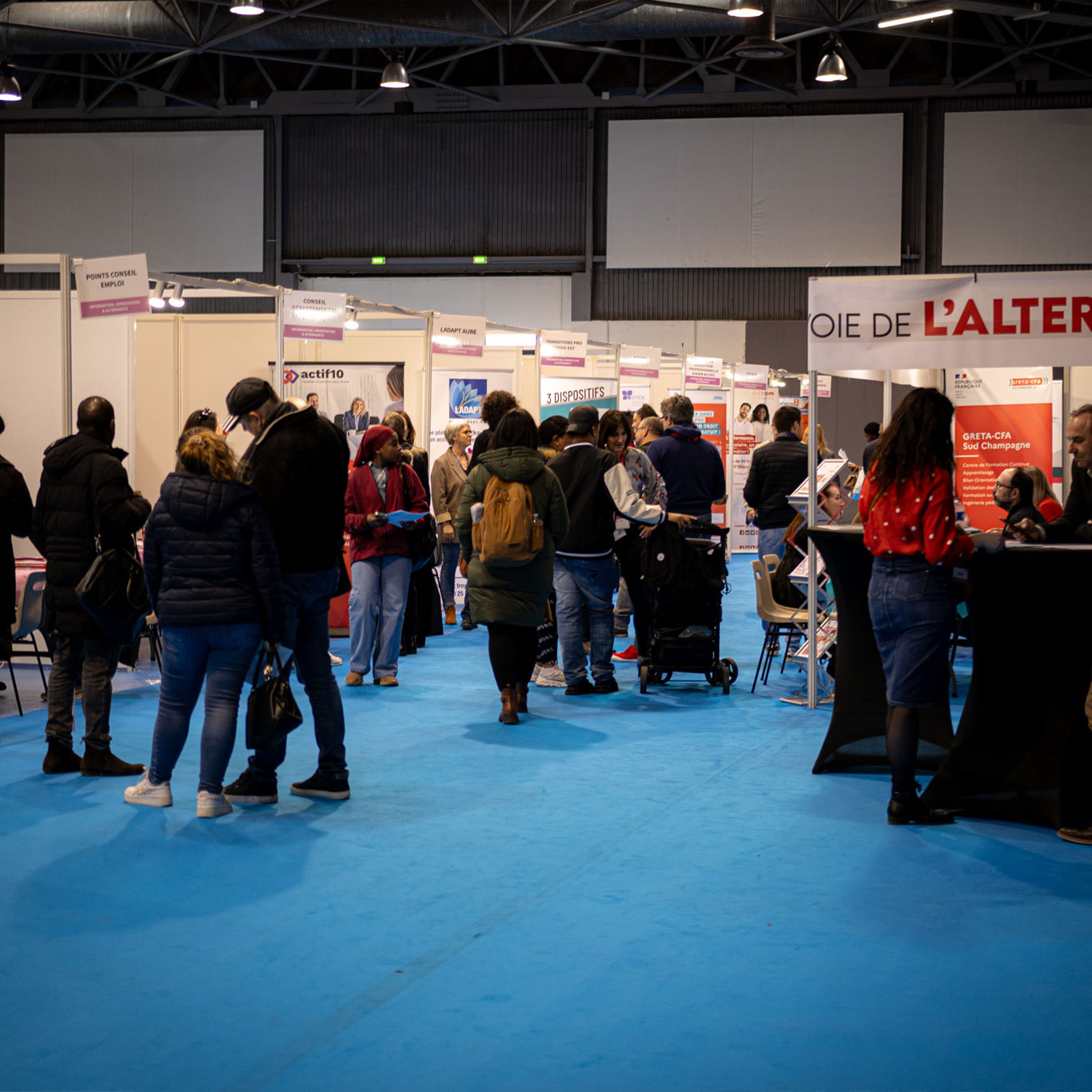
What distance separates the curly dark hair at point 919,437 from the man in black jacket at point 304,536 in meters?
1.92

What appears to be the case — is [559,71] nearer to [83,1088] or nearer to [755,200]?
[755,200]

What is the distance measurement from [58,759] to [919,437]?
350 centimetres

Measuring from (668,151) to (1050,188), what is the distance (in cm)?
506

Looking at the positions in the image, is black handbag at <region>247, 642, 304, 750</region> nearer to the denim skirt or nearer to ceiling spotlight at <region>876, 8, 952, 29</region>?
the denim skirt

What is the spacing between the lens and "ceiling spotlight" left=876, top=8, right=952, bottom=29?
12.4 m

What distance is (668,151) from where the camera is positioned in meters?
17.6

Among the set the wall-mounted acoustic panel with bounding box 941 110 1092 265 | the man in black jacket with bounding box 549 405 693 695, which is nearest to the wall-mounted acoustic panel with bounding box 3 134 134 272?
the wall-mounted acoustic panel with bounding box 941 110 1092 265

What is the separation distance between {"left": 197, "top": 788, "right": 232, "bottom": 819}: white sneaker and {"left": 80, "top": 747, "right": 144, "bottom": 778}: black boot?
734 mm

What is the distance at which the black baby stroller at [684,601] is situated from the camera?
6.96m

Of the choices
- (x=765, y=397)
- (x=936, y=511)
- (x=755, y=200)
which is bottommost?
(x=936, y=511)

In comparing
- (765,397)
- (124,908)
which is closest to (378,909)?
(124,908)

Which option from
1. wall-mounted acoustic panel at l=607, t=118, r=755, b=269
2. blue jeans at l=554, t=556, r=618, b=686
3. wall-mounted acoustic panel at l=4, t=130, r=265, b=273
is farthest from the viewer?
wall-mounted acoustic panel at l=4, t=130, r=265, b=273

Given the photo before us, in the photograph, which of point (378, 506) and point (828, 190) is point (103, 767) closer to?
point (378, 506)

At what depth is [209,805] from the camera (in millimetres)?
4379
